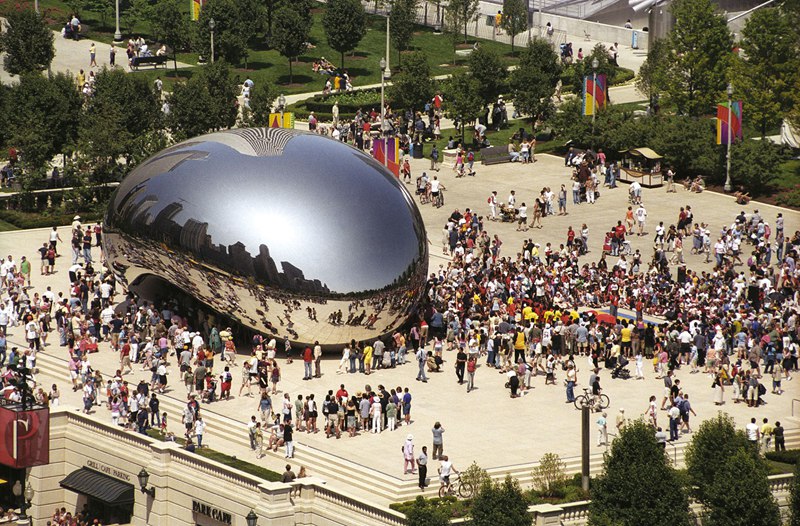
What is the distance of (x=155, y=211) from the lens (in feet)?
204

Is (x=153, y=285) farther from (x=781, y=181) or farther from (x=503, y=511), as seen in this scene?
(x=781, y=181)

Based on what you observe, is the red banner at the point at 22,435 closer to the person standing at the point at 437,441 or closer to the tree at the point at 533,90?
the person standing at the point at 437,441

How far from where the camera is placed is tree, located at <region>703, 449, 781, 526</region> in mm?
46938

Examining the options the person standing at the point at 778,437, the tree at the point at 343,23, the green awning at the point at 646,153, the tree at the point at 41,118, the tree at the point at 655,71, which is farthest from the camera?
the tree at the point at 343,23

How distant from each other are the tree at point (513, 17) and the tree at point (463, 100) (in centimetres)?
1863

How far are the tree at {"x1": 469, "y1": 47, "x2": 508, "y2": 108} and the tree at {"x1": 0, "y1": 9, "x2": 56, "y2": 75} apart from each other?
68.5ft

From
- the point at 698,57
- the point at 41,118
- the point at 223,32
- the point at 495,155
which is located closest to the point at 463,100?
the point at 495,155

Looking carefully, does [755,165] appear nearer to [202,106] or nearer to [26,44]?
[202,106]

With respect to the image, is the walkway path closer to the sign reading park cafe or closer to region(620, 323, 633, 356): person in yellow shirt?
region(620, 323, 633, 356): person in yellow shirt

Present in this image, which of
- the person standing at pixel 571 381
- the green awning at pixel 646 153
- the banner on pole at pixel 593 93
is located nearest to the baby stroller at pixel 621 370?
the person standing at pixel 571 381

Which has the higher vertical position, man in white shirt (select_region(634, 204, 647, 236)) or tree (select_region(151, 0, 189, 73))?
tree (select_region(151, 0, 189, 73))

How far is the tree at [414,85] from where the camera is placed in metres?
92.0

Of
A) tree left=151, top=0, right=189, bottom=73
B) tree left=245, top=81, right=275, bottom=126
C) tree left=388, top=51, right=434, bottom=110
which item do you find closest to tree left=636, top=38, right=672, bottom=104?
tree left=388, top=51, right=434, bottom=110

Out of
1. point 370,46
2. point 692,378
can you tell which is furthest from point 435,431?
point 370,46
